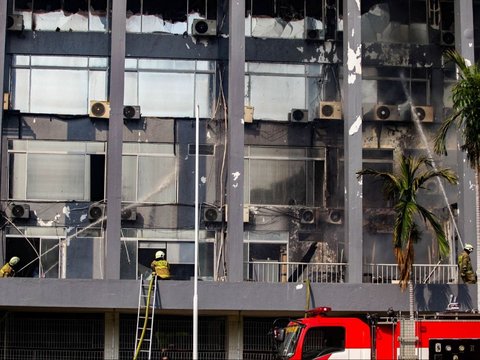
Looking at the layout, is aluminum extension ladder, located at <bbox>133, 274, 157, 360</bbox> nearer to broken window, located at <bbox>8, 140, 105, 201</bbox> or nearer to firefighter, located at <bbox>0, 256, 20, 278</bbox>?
firefighter, located at <bbox>0, 256, 20, 278</bbox>

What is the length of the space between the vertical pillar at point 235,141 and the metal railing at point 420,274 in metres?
4.19

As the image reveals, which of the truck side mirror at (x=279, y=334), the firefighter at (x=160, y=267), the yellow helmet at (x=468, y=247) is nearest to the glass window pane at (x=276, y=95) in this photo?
the firefighter at (x=160, y=267)

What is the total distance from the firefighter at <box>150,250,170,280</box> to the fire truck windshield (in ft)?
22.2

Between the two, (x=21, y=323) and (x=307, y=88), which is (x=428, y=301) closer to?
(x=307, y=88)

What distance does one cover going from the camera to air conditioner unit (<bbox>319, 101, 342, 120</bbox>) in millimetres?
33969

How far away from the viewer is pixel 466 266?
30484 mm

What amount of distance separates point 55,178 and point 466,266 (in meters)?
12.8

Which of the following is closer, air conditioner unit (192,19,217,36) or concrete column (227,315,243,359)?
concrete column (227,315,243,359)

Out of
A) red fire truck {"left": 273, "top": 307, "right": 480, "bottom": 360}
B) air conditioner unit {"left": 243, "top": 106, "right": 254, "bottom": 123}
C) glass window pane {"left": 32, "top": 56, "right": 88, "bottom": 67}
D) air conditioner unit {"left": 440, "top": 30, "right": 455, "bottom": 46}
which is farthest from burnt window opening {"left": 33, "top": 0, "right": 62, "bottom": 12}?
red fire truck {"left": 273, "top": 307, "right": 480, "bottom": 360}

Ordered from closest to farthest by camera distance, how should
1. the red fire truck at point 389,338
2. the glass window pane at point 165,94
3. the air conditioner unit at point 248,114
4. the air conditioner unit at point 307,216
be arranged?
1. the red fire truck at point 389,338
2. the air conditioner unit at point 307,216
3. the air conditioner unit at point 248,114
4. the glass window pane at point 165,94

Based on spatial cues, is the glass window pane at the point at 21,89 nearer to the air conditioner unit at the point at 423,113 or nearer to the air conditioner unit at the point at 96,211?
the air conditioner unit at the point at 96,211

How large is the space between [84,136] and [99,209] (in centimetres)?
237

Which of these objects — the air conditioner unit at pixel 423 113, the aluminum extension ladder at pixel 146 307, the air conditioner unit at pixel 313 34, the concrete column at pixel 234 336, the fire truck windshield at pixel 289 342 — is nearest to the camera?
the fire truck windshield at pixel 289 342

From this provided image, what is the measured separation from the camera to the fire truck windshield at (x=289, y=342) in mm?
24031
